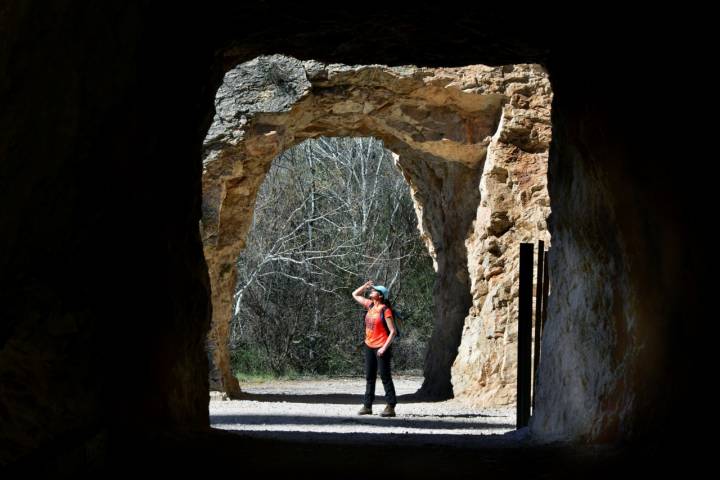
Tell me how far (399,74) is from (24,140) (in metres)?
8.13

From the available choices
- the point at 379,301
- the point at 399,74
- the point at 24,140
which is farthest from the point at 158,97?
the point at 399,74

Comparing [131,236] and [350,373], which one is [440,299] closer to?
[350,373]

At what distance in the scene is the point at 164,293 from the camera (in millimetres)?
4969

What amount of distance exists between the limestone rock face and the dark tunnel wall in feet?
15.8

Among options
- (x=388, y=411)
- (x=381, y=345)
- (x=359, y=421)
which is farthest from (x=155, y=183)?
(x=388, y=411)

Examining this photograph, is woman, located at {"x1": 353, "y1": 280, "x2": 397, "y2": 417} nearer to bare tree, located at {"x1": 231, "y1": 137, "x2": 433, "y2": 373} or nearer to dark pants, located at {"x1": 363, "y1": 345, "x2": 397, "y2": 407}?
dark pants, located at {"x1": 363, "y1": 345, "x2": 397, "y2": 407}

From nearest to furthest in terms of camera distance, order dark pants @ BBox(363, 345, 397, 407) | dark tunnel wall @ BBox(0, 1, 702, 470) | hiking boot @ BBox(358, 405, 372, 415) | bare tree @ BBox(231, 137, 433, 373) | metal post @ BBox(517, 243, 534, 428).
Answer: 1. dark tunnel wall @ BBox(0, 1, 702, 470)
2. metal post @ BBox(517, 243, 534, 428)
3. dark pants @ BBox(363, 345, 397, 407)
4. hiking boot @ BBox(358, 405, 372, 415)
5. bare tree @ BBox(231, 137, 433, 373)

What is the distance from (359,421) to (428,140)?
13.0ft

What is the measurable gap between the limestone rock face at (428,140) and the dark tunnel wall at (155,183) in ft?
15.8

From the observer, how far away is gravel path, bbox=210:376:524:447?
A: 6660 millimetres

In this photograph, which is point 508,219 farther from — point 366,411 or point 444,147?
point 366,411

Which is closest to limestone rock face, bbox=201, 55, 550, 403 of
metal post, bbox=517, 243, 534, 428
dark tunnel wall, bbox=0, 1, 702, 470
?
metal post, bbox=517, 243, 534, 428

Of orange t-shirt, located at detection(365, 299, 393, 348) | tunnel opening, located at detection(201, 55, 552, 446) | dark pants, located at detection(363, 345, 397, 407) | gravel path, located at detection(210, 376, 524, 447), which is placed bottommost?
gravel path, located at detection(210, 376, 524, 447)

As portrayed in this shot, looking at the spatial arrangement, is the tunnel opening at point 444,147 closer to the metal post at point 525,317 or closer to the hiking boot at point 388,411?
the hiking boot at point 388,411
